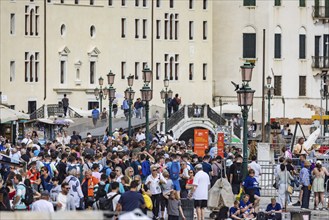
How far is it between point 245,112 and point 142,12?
174 feet

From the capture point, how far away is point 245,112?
137ft

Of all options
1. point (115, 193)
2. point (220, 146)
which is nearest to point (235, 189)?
point (115, 193)

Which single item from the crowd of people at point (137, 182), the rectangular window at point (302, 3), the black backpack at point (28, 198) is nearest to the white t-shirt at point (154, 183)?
the crowd of people at point (137, 182)

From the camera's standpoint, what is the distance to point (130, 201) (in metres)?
31.1

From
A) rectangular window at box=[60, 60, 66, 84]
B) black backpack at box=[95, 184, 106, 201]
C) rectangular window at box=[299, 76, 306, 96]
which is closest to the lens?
black backpack at box=[95, 184, 106, 201]

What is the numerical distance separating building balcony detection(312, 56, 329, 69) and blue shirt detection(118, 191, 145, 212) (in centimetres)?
6767

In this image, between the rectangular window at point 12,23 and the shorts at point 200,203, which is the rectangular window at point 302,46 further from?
the shorts at point 200,203

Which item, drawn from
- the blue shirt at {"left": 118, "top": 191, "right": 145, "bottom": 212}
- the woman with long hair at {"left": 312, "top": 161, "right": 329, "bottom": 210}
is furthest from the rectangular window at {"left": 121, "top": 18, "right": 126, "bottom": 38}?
the blue shirt at {"left": 118, "top": 191, "right": 145, "bottom": 212}

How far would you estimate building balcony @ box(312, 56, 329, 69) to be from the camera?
98.4m

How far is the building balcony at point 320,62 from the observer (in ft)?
323

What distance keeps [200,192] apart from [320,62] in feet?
199

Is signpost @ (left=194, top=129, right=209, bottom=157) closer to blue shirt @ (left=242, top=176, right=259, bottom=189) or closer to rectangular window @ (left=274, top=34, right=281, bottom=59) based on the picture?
blue shirt @ (left=242, top=176, right=259, bottom=189)

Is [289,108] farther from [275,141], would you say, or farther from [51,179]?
[51,179]

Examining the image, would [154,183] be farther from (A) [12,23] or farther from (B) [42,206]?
(A) [12,23]
